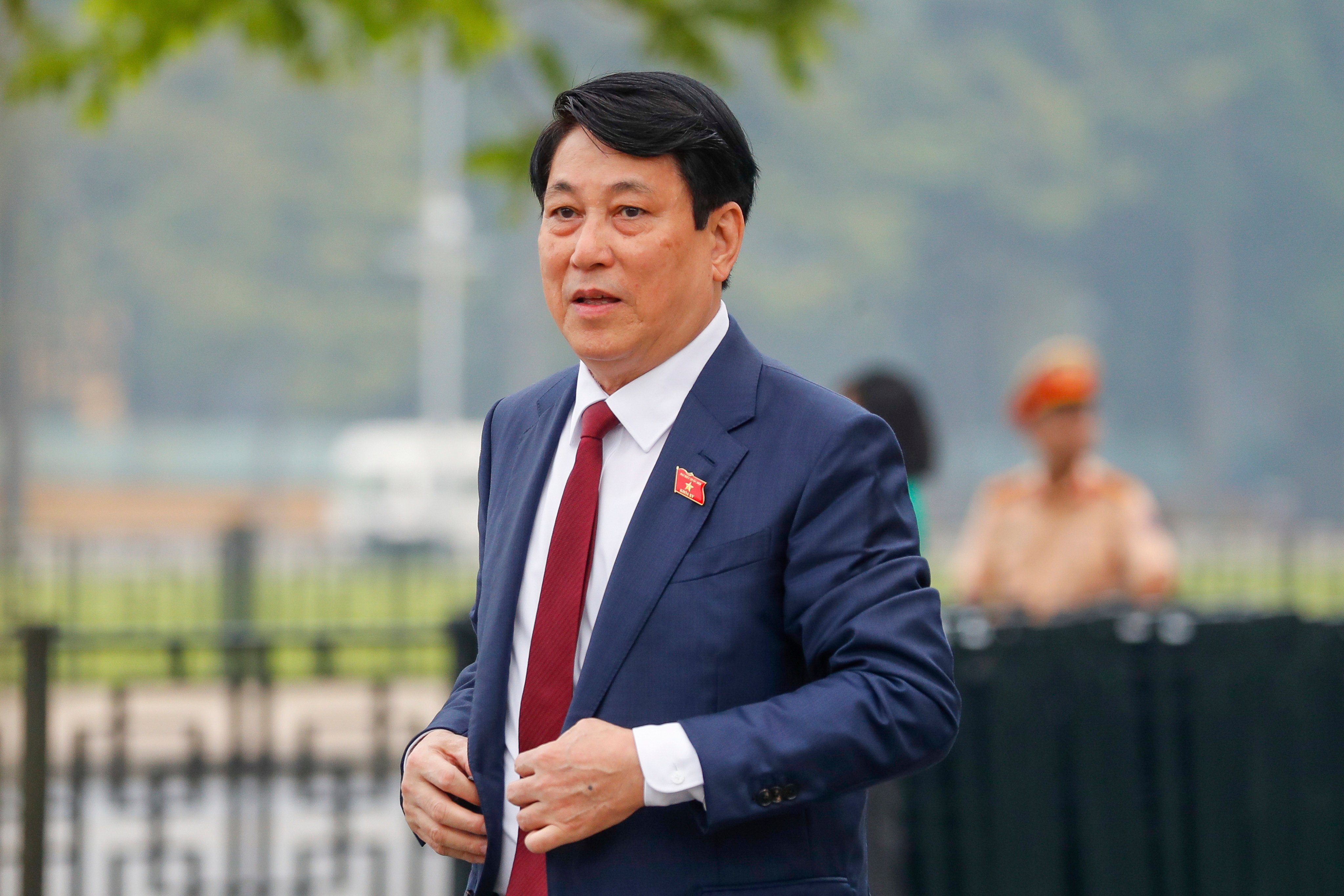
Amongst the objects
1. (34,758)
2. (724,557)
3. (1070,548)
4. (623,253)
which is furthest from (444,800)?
(1070,548)

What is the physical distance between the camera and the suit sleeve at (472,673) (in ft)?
6.43

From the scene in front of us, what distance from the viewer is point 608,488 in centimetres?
184

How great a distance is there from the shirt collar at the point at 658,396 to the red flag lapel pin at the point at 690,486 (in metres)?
0.09

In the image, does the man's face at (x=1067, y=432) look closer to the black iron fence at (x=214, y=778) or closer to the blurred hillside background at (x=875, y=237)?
the black iron fence at (x=214, y=778)

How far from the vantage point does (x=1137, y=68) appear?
4322cm

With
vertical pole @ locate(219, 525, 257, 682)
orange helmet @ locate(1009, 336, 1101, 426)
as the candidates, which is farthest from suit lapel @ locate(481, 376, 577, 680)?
vertical pole @ locate(219, 525, 257, 682)

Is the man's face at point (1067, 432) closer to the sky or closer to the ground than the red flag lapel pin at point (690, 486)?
closer to the sky

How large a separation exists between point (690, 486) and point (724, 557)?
9 cm

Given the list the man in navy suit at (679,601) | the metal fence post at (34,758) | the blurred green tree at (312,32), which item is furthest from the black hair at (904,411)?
→ the man in navy suit at (679,601)

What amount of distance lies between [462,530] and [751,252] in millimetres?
15318

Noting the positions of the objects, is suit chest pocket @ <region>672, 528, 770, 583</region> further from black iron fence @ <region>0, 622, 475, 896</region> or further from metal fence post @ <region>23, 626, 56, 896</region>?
metal fence post @ <region>23, 626, 56, 896</region>

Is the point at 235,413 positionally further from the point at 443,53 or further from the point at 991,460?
the point at 443,53

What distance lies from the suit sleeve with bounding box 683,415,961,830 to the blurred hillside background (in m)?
39.6

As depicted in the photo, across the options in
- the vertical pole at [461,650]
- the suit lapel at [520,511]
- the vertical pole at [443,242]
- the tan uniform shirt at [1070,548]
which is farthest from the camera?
the vertical pole at [443,242]
